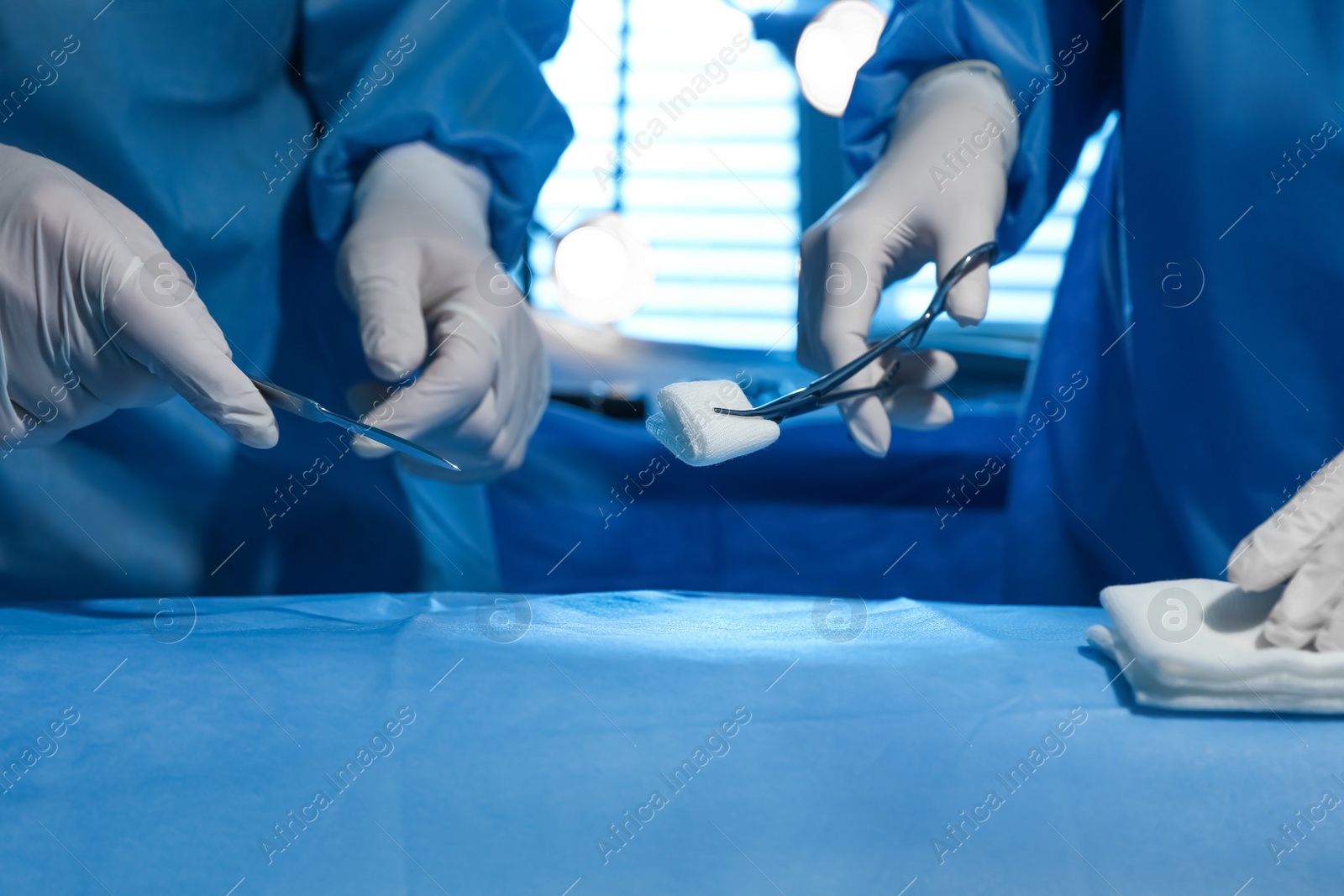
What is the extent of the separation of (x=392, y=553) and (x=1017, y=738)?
1.04m

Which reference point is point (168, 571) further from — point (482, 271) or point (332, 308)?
point (482, 271)

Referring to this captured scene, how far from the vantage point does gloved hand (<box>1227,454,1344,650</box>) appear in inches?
26.6

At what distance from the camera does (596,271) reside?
2268 millimetres

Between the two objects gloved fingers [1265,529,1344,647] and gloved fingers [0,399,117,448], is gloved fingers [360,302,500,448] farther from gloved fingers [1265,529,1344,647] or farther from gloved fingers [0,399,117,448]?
gloved fingers [1265,529,1344,647]

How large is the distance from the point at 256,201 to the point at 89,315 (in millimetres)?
444

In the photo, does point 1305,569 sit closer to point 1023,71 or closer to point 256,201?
point 1023,71

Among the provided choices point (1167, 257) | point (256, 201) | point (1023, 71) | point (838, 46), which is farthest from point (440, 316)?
point (838, 46)

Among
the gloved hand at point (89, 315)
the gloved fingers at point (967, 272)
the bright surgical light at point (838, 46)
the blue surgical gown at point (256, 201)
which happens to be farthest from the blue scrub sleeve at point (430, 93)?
the bright surgical light at point (838, 46)

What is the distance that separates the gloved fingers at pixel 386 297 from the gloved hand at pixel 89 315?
0.20m

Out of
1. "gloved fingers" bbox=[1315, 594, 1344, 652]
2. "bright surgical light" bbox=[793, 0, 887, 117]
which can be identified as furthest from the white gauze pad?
"bright surgical light" bbox=[793, 0, 887, 117]

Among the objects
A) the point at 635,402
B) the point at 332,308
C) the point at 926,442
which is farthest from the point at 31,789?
the point at 635,402

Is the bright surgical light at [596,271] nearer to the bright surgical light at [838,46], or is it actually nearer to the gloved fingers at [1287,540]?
Answer: the bright surgical light at [838,46]

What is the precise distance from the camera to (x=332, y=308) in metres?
1.38

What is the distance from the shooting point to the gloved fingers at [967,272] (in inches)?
40.8
